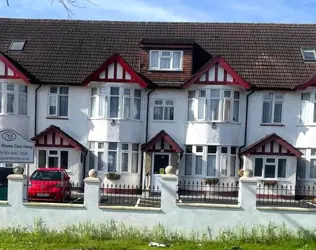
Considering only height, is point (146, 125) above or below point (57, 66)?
below

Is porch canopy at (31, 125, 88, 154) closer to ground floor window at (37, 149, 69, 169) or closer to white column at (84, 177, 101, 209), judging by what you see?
ground floor window at (37, 149, 69, 169)

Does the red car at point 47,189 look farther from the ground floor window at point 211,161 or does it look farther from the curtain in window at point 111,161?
the ground floor window at point 211,161

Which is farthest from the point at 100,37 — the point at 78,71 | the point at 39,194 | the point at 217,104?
the point at 39,194

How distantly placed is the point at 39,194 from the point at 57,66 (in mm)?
9035

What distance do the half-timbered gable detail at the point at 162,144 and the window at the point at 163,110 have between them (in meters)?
1.03

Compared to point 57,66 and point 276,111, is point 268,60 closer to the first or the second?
point 276,111

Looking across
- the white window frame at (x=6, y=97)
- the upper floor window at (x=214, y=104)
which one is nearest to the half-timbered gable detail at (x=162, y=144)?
the upper floor window at (x=214, y=104)

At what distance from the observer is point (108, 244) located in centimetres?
1080

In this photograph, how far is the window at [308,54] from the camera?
2266 centimetres

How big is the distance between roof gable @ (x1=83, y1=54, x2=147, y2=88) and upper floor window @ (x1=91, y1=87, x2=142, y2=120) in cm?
56

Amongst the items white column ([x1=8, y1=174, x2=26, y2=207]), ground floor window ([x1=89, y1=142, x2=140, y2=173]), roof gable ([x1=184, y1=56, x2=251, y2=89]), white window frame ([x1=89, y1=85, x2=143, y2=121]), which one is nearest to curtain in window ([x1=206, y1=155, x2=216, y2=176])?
ground floor window ([x1=89, y1=142, x2=140, y2=173])

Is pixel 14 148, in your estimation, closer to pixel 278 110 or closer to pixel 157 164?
pixel 157 164

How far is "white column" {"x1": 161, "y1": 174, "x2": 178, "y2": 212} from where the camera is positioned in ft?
37.6

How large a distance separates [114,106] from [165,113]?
2817mm
